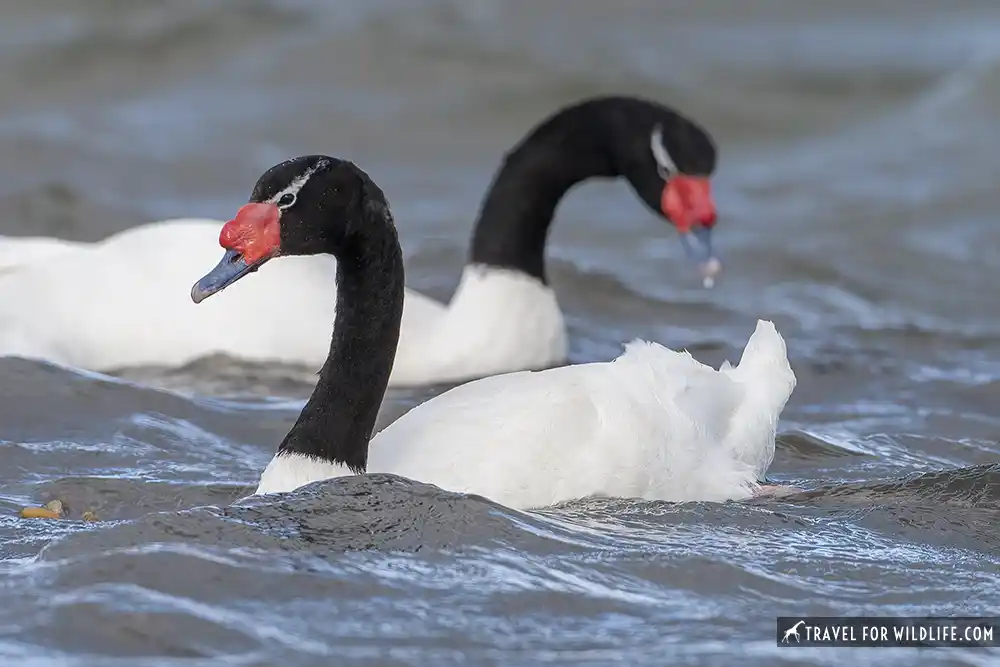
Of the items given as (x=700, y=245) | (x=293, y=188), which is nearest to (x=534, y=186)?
(x=700, y=245)

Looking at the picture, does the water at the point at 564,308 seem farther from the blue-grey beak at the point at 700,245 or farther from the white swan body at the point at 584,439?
the blue-grey beak at the point at 700,245

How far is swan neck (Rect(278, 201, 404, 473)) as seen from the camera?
5.74m

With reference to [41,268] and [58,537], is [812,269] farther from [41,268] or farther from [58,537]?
[58,537]

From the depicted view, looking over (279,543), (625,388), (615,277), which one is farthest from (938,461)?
(615,277)

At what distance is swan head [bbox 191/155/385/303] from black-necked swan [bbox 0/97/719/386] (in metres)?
2.64

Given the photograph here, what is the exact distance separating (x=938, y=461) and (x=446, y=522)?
8.89 feet

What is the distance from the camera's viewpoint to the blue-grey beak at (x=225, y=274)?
5.31 metres

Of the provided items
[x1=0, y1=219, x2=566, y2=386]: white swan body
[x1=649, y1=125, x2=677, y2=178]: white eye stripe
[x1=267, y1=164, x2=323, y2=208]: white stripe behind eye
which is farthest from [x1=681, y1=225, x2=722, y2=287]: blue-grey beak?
[x1=267, y1=164, x2=323, y2=208]: white stripe behind eye

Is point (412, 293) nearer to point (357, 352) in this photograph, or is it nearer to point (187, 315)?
point (187, 315)

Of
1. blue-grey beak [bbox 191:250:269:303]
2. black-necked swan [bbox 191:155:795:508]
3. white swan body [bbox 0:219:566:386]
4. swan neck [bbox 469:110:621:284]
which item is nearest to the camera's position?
blue-grey beak [bbox 191:250:269:303]

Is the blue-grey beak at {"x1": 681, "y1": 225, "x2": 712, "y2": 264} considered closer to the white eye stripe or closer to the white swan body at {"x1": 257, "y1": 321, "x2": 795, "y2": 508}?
the white eye stripe

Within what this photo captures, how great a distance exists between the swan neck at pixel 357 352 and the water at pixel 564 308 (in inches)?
8.2

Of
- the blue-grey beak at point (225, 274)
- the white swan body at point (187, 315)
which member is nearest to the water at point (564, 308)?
the white swan body at point (187, 315)

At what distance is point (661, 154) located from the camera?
8.85 meters
